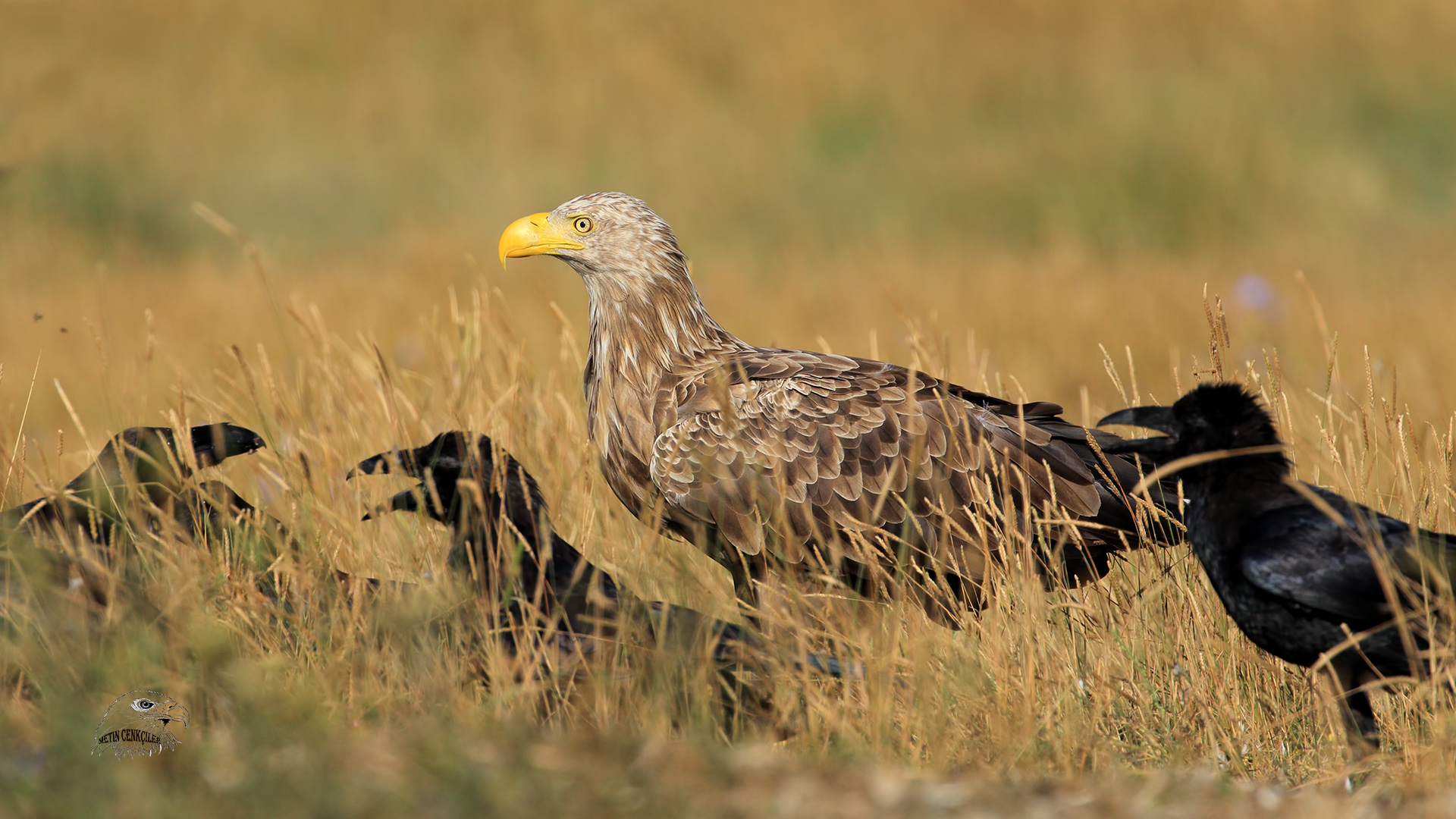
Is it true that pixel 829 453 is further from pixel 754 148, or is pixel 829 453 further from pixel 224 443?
pixel 754 148

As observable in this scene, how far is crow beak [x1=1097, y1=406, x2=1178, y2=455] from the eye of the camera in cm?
377

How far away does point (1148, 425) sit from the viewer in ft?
12.6

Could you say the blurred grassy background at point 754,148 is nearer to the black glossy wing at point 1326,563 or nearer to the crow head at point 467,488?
the crow head at point 467,488

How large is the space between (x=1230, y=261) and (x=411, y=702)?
35.9 ft

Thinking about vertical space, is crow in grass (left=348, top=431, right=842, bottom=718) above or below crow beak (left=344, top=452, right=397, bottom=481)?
below

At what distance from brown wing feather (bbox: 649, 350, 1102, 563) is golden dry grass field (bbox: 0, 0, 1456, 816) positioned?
34 cm

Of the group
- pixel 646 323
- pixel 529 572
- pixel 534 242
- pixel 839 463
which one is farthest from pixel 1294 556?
pixel 534 242

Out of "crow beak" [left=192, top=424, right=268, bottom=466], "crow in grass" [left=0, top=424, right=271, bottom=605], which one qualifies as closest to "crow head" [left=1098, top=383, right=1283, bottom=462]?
"crow in grass" [left=0, top=424, right=271, bottom=605]

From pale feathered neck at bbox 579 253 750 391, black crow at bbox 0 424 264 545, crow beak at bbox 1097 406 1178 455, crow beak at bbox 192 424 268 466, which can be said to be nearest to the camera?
crow beak at bbox 1097 406 1178 455

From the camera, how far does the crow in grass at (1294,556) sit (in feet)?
11.0

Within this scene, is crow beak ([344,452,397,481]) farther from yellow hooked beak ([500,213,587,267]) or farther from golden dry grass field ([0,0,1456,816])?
yellow hooked beak ([500,213,587,267])

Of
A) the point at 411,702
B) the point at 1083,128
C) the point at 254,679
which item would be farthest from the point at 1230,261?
the point at 254,679

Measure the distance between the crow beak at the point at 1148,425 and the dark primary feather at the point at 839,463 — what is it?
0.69 metres

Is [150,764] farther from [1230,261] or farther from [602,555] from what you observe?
[1230,261]
